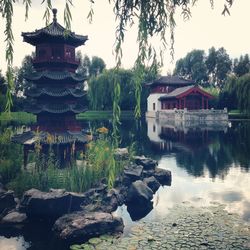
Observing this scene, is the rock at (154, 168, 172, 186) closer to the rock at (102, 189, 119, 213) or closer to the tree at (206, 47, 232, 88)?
the rock at (102, 189, 119, 213)

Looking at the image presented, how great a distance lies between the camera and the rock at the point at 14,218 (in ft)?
27.2

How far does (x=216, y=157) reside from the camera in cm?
1812

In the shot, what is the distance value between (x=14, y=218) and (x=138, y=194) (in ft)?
12.1

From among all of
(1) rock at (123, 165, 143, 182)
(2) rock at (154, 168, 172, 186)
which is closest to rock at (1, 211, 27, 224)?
(1) rock at (123, 165, 143, 182)

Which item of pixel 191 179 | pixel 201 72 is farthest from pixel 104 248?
pixel 201 72

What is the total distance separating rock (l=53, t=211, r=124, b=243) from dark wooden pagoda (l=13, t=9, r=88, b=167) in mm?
6179

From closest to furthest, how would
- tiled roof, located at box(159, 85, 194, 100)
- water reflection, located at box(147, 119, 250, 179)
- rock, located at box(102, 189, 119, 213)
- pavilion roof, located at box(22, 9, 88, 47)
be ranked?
rock, located at box(102, 189, 119, 213), pavilion roof, located at box(22, 9, 88, 47), water reflection, located at box(147, 119, 250, 179), tiled roof, located at box(159, 85, 194, 100)

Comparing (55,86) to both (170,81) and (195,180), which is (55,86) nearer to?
(195,180)

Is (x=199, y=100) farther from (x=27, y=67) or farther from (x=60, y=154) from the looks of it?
(x=60, y=154)

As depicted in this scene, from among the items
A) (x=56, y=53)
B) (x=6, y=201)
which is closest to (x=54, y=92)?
(x=56, y=53)

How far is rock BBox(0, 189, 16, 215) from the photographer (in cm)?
877

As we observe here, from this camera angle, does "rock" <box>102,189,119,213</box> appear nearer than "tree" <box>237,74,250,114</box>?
Yes

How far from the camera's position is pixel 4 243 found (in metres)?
7.45

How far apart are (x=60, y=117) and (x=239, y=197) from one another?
8.27 meters
